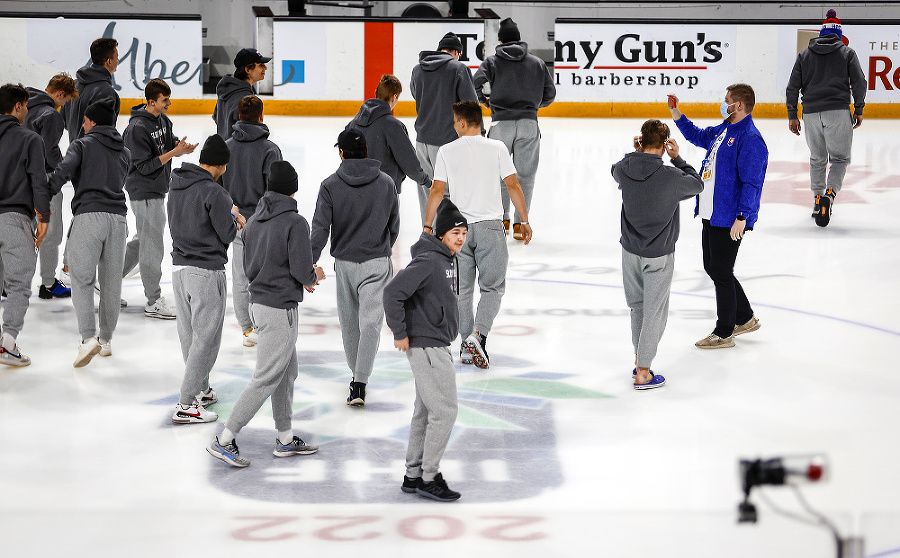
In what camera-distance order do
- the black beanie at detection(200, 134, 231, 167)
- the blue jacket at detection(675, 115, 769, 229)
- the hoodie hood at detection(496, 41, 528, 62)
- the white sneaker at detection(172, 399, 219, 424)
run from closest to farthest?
the black beanie at detection(200, 134, 231, 167) → the white sneaker at detection(172, 399, 219, 424) → the blue jacket at detection(675, 115, 769, 229) → the hoodie hood at detection(496, 41, 528, 62)

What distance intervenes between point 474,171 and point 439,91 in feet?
10.2

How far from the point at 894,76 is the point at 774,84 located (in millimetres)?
2390

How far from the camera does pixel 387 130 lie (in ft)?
24.5

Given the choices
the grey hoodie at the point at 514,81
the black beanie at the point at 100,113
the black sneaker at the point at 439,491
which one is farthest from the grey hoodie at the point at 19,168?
the grey hoodie at the point at 514,81

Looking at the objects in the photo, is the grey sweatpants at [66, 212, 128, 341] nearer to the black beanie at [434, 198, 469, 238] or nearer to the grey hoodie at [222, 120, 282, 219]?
the grey hoodie at [222, 120, 282, 219]

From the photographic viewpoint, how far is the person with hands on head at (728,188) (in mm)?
7098

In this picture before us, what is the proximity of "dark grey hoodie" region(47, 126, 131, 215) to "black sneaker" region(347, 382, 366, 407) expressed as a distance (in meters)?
2.07

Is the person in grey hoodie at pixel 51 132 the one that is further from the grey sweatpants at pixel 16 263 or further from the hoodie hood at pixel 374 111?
the hoodie hood at pixel 374 111

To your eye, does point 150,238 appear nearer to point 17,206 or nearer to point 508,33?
point 17,206

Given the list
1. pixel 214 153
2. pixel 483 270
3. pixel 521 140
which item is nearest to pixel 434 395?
pixel 214 153

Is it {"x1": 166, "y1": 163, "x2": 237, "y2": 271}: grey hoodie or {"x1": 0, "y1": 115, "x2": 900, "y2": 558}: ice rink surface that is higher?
{"x1": 166, "y1": 163, "x2": 237, "y2": 271}: grey hoodie

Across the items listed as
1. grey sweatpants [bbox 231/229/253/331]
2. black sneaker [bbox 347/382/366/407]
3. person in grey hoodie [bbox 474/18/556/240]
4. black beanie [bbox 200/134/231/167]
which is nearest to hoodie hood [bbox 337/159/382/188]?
black beanie [bbox 200/134/231/167]

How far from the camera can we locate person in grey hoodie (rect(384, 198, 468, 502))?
474 centimetres

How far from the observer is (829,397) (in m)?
6.47
